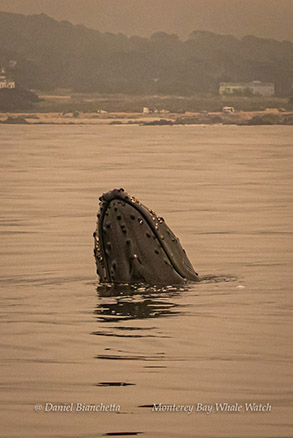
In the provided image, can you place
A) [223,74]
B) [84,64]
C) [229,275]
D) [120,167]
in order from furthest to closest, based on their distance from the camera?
[84,64] < [223,74] < [120,167] < [229,275]

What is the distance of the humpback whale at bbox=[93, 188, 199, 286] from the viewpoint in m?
11.9

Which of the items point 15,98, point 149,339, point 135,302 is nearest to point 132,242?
point 135,302

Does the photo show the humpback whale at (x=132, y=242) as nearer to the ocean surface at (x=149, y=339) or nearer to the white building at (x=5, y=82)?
the ocean surface at (x=149, y=339)

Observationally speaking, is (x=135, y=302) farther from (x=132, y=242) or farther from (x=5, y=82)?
(x=5, y=82)

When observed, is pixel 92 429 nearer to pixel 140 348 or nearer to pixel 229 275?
pixel 140 348

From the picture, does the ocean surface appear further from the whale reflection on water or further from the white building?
the white building

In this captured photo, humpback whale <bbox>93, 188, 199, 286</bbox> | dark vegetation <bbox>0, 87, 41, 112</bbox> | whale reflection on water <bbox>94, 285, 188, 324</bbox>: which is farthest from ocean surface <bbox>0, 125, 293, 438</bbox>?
dark vegetation <bbox>0, 87, 41, 112</bbox>

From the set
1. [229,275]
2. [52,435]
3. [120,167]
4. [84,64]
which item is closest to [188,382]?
[52,435]

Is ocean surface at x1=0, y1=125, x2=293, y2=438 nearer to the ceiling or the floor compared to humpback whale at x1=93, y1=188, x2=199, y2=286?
nearer to the floor

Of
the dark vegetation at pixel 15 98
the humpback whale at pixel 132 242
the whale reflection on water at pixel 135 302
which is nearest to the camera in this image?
the whale reflection on water at pixel 135 302

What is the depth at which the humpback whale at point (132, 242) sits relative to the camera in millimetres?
11875

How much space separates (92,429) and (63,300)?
462 cm

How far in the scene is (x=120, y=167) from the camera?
139ft

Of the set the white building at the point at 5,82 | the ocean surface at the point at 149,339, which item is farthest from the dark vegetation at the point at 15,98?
the ocean surface at the point at 149,339
